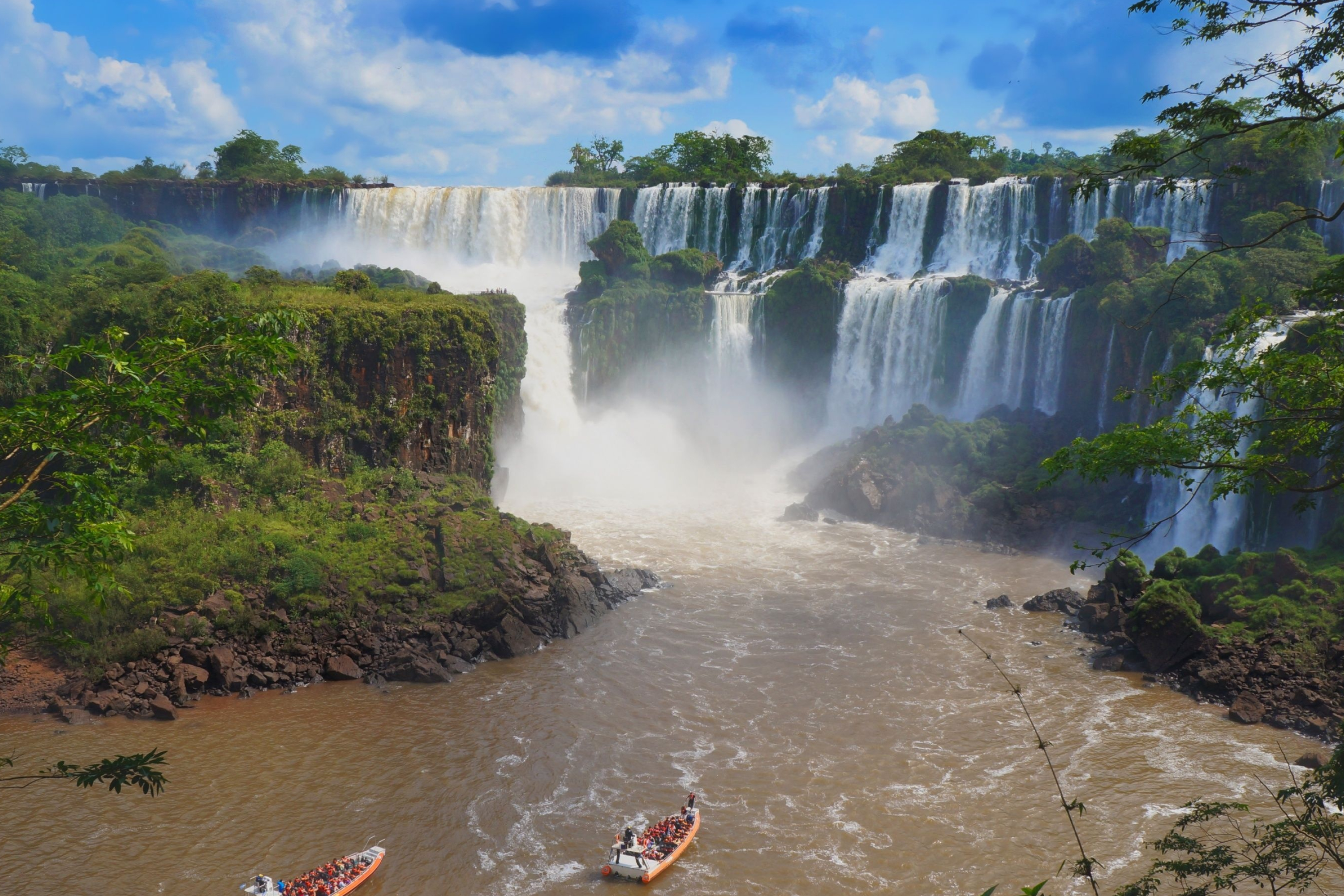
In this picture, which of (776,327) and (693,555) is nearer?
(693,555)

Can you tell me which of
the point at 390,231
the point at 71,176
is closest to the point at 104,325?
the point at 390,231

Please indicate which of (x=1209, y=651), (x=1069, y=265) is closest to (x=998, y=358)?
(x=1069, y=265)

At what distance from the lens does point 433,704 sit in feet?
63.7

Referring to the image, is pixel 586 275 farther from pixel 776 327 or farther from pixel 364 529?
pixel 364 529

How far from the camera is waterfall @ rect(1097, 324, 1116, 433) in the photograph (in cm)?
3469

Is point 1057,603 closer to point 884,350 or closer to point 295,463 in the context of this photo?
point 884,350

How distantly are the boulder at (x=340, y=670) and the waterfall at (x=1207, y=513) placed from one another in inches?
886

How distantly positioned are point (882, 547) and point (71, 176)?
189 feet

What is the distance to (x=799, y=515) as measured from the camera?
3478 cm

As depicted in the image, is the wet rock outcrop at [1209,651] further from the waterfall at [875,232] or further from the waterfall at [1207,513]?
the waterfall at [875,232]

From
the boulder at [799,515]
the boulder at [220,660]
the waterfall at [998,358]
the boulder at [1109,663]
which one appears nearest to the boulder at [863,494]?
the boulder at [799,515]

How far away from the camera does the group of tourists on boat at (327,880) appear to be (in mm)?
13000

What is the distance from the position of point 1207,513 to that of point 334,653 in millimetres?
25395

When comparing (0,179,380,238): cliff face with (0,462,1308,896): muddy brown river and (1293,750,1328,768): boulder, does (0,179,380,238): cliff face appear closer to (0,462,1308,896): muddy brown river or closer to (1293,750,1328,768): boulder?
(0,462,1308,896): muddy brown river
